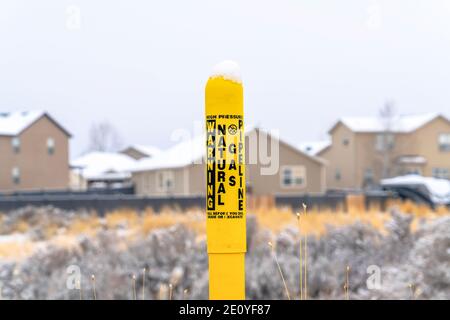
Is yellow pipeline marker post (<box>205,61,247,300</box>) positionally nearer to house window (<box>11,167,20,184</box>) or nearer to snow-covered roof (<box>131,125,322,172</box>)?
snow-covered roof (<box>131,125,322,172</box>)

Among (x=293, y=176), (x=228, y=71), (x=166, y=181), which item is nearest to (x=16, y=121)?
(x=166, y=181)

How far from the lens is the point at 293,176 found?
40156mm

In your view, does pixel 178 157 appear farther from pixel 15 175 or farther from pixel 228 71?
pixel 228 71

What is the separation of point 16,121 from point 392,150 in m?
30.4

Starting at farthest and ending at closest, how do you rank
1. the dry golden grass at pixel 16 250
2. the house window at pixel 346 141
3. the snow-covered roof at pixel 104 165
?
the snow-covered roof at pixel 104 165, the house window at pixel 346 141, the dry golden grass at pixel 16 250

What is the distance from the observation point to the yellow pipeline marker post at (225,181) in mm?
3201

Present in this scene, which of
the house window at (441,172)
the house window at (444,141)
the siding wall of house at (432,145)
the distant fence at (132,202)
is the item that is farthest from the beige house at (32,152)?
the house window at (444,141)

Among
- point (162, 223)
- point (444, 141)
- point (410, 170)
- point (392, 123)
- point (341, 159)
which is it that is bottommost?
point (162, 223)

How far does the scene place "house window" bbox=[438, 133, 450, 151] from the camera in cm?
5353

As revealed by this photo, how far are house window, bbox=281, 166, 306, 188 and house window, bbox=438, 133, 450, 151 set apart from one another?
18.4 meters

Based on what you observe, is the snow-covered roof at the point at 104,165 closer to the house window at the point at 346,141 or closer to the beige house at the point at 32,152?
the beige house at the point at 32,152

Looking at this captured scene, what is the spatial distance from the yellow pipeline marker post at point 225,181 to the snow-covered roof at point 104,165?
67741 millimetres

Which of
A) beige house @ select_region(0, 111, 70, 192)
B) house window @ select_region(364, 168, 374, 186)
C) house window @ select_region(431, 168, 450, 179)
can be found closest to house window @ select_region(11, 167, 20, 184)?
beige house @ select_region(0, 111, 70, 192)

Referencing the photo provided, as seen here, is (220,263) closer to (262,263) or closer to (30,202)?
(262,263)
